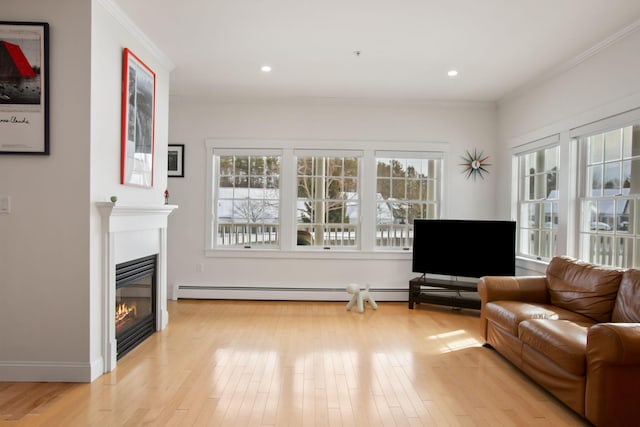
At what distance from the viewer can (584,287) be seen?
140 inches

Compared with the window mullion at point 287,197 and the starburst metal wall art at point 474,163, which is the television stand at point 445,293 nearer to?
the starburst metal wall art at point 474,163

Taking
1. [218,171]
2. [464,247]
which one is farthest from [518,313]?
[218,171]

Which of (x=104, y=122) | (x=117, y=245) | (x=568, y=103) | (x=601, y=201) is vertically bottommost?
(x=117, y=245)

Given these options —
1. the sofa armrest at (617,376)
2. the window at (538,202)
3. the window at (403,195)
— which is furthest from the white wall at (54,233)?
the window at (538,202)

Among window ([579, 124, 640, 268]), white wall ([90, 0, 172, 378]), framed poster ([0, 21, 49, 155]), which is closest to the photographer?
framed poster ([0, 21, 49, 155])

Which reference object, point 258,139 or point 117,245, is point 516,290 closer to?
point 117,245

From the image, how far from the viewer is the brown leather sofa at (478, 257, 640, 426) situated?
2385mm

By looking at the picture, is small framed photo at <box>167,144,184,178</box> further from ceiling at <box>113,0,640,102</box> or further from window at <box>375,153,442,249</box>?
window at <box>375,153,442,249</box>

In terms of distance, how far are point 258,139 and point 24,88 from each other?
3136 mm

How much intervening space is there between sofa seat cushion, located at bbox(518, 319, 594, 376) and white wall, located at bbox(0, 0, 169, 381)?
308 cm

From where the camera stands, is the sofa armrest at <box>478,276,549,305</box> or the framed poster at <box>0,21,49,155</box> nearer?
the framed poster at <box>0,21,49,155</box>

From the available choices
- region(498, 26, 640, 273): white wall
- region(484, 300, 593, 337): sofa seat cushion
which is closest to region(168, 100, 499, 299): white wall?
region(498, 26, 640, 273): white wall

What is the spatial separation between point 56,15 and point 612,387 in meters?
4.13

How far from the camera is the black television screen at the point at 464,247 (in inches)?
205
